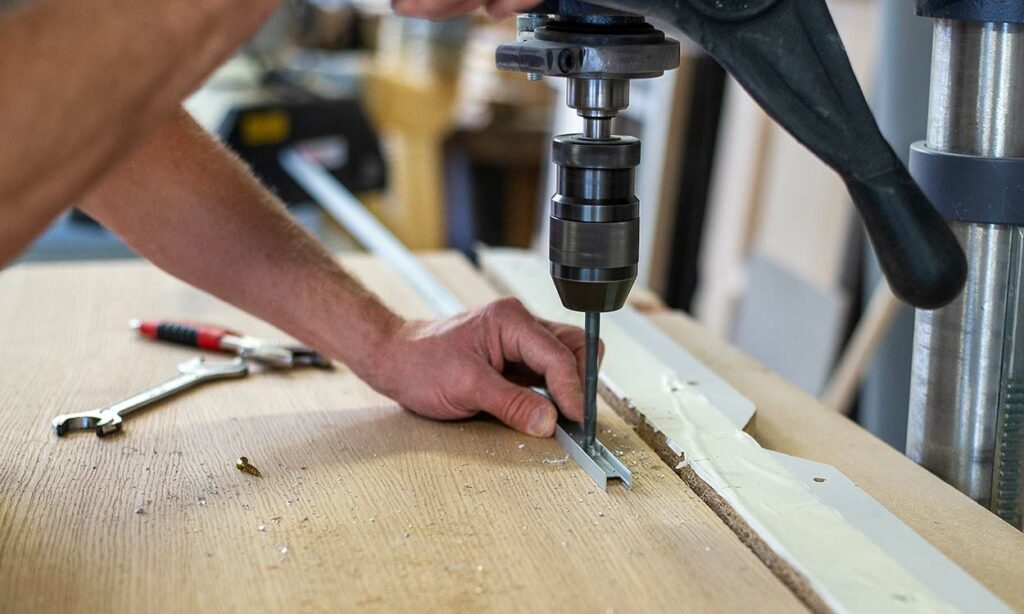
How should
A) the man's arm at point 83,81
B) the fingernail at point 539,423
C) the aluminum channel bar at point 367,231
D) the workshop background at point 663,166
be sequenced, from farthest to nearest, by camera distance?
the workshop background at point 663,166 → the aluminum channel bar at point 367,231 → the fingernail at point 539,423 → the man's arm at point 83,81

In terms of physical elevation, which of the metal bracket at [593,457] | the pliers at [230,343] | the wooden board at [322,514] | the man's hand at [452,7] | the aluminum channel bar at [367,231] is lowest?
the wooden board at [322,514]

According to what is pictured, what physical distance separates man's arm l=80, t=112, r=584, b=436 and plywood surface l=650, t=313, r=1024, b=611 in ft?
0.67

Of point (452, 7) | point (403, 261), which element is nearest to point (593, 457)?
point (452, 7)

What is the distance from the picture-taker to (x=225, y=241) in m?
1.09

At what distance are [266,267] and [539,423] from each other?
0.33 m

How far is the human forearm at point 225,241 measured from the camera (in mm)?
1080

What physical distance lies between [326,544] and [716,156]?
7.99 feet

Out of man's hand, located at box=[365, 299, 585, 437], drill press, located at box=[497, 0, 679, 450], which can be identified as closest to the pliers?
man's hand, located at box=[365, 299, 585, 437]

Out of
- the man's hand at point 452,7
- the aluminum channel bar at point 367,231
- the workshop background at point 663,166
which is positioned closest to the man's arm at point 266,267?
the aluminum channel bar at point 367,231

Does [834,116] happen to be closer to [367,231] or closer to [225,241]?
[225,241]

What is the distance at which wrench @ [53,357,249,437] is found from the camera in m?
0.99

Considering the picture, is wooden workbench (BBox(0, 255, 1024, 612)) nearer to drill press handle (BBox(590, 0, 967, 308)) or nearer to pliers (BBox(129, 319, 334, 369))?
pliers (BBox(129, 319, 334, 369))

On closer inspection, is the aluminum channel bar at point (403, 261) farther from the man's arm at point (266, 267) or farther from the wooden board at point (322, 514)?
the man's arm at point (266, 267)

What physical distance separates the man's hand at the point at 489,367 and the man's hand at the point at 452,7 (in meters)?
0.36
